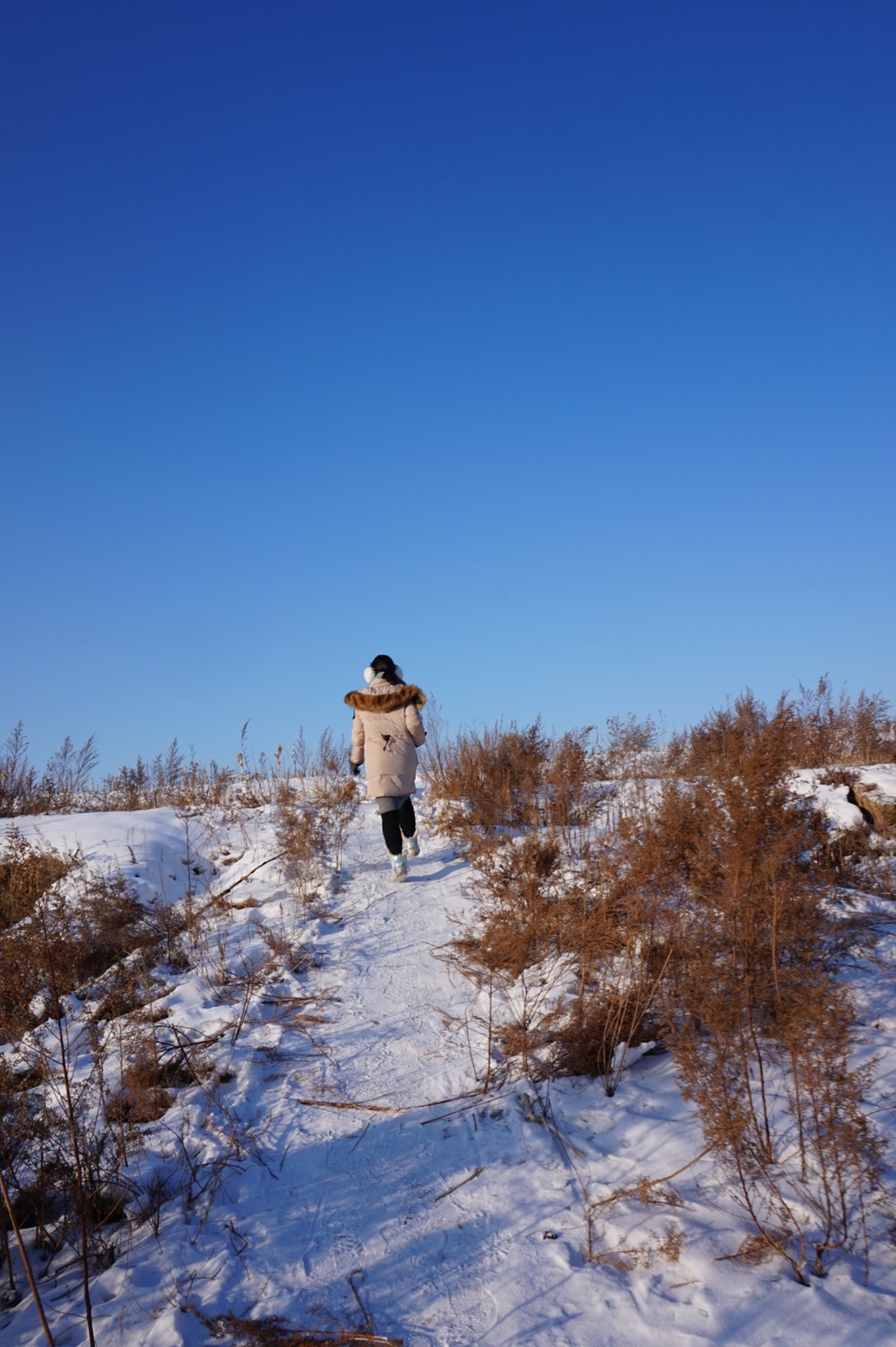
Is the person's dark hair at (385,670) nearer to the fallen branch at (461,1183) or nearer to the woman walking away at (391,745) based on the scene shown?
the woman walking away at (391,745)

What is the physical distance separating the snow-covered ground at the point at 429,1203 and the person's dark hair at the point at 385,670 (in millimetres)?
3321

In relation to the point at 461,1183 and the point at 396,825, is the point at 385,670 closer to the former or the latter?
the point at 396,825

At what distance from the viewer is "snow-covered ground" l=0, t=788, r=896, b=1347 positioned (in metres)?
2.52

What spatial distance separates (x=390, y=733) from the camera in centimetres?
778

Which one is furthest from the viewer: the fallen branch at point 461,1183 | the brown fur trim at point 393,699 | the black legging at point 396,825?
the brown fur trim at point 393,699

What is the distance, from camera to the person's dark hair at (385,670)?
8.02 metres

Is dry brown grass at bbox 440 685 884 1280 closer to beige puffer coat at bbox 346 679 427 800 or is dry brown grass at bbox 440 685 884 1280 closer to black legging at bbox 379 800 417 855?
black legging at bbox 379 800 417 855

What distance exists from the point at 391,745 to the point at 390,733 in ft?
0.43

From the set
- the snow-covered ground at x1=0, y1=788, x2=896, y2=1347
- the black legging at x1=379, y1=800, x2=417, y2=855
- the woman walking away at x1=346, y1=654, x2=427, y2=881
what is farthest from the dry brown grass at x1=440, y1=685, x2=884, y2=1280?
the woman walking away at x1=346, y1=654, x2=427, y2=881

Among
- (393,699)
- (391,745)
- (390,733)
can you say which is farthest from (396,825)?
(393,699)

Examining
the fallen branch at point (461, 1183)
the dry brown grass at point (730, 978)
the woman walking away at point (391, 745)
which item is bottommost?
the fallen branch at point (461, 1183)

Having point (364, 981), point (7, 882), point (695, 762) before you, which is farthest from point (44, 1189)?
point (695, 762)

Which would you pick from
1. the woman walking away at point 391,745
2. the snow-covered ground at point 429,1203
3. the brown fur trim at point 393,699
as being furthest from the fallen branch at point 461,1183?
the brown fur trim at point 393,699

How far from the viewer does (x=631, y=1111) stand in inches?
141
